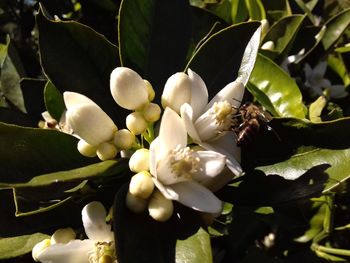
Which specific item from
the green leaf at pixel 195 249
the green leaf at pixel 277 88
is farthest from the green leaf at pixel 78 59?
the green leaf at pixel 277 88

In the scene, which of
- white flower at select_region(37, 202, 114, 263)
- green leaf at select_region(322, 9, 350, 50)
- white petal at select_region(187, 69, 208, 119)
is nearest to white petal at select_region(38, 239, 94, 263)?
white flower at select_region(37, 202, 114, 263)

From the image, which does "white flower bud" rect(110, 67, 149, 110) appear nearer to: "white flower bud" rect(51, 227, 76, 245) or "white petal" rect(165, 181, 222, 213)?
"white petal" rect(165, 181, 222, 213)

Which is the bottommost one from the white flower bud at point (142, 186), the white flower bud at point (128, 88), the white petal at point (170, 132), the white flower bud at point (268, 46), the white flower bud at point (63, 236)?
the white flower bud at point (63, 236)

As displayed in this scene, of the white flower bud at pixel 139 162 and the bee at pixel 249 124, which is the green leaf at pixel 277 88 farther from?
the white flower bud at pixel 139 162

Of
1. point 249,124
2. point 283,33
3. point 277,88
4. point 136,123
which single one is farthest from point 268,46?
point 136,123

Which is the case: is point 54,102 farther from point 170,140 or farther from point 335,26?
point 335,26

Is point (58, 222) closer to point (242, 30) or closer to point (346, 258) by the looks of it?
point (242, 30)
